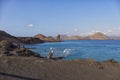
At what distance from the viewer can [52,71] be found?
14.9 meters

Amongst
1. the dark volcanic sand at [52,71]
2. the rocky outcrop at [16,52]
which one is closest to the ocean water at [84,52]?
the rocky outcrop at [16,52]

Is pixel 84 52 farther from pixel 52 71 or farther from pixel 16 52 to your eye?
pixel 52 71

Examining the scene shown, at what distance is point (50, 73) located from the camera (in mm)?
14523

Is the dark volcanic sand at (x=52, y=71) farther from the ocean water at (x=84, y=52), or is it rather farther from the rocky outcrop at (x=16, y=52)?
the ocean water at (x=84, y=52)

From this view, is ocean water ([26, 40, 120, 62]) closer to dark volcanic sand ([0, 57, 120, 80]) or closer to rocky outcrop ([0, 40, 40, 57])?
rocky outcrop ([0, 40, 40, 57])

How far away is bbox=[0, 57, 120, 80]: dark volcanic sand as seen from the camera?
13725 millimetres

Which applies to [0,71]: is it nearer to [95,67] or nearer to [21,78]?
[21,78]

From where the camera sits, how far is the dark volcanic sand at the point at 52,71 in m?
13.7

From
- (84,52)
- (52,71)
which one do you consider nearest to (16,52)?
(52,71)

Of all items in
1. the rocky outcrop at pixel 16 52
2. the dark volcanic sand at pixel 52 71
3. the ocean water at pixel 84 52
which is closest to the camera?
the dark volcanic sand at pixel 52 71

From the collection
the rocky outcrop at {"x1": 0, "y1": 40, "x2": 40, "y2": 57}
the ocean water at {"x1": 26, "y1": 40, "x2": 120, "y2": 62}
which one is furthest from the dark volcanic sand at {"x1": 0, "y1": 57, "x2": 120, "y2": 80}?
the ocean water at {"x1": 26, "y1": 40, "x2": 120, "y2": 62}

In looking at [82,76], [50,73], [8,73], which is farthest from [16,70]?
[82,76]

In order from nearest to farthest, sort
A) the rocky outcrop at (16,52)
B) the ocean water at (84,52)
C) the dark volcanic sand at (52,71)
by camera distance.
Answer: the dark volcanic sand at (52,71) → the rocky outcrop at (16,52) → the ocean water at (84,52)

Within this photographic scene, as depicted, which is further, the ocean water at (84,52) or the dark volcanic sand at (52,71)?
the ocean water at (84,52)
